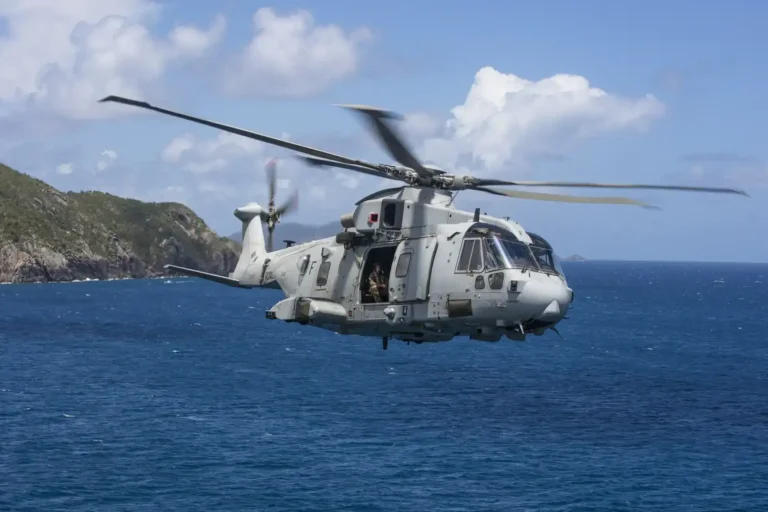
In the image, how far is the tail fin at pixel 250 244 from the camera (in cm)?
3784

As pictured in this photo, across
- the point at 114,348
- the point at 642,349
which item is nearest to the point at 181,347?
the point at 114,348

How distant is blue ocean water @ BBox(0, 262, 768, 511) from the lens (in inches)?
2426

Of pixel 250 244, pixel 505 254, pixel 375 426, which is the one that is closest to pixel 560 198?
pixel 505 254

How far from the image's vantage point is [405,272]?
30266 mm

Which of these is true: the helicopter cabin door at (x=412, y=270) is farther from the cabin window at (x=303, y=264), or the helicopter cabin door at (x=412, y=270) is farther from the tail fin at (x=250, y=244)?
the tail fin at (x=250, y=244)

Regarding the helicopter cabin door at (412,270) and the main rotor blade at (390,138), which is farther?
the helicopter cabin door at (412,270)

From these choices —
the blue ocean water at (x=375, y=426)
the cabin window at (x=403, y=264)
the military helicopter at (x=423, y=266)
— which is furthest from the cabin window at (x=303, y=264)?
the blue ocean water at (x=375, y=426)

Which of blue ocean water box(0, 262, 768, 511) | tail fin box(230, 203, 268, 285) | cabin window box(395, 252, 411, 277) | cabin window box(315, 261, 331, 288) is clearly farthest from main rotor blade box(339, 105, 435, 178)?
blue ocean water box(0, 262, 768, 511)

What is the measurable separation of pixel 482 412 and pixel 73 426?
37361 mm

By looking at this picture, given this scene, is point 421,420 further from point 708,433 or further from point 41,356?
point 41,356

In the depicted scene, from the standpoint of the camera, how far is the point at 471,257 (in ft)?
95.3

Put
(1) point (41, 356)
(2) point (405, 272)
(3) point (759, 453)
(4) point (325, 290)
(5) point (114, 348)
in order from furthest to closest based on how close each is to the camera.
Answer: (5) point (114, 348) < (1) point (41, 356) < (3) point (759, 453) < (4) point (325, 290) < (2) point (405, 272)

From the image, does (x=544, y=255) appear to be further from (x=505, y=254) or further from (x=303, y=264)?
(x=303, y=264)

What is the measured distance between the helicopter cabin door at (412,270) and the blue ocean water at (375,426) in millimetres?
32749
